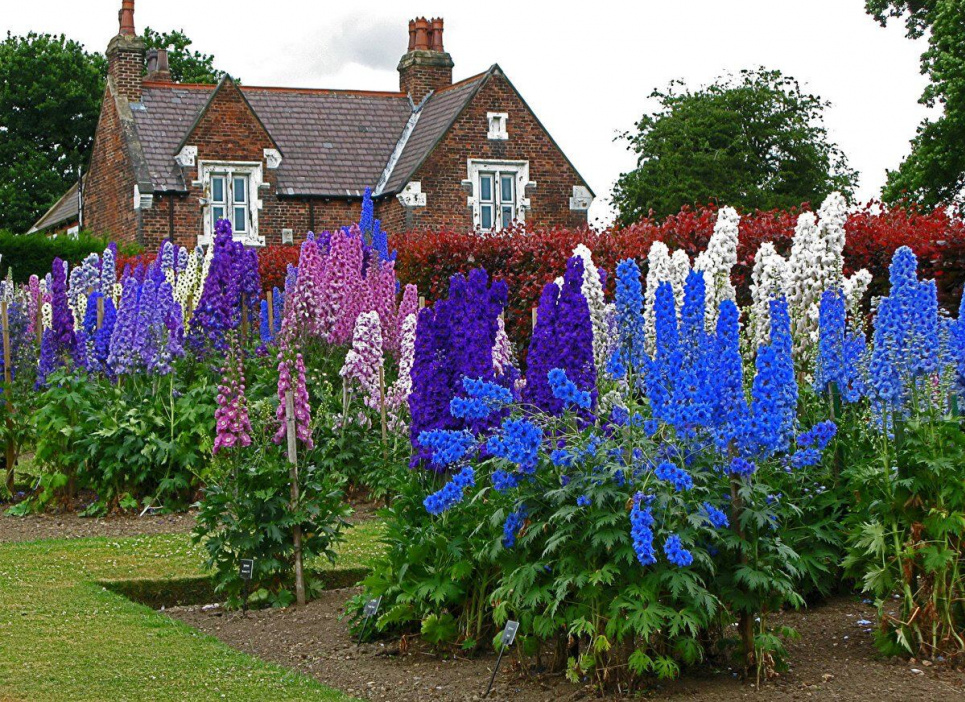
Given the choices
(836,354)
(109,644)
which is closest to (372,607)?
(109,644)

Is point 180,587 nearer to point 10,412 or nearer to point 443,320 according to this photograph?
point 443,320

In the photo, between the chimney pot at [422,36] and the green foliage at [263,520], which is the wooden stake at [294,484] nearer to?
the green foliage at [263,520]

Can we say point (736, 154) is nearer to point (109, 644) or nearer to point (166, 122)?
point (166, 122)

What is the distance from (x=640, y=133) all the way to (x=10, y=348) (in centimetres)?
3314

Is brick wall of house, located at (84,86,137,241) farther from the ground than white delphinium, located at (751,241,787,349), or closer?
farther from the ground

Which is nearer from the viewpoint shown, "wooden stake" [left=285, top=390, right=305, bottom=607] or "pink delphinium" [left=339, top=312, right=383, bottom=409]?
"wooden stake" [left=285, top=390, right=305, bottom=607]

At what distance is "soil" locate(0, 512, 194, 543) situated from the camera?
32.2ft

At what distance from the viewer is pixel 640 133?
4394 cm

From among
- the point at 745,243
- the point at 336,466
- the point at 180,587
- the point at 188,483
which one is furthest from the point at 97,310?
the point at 745,243

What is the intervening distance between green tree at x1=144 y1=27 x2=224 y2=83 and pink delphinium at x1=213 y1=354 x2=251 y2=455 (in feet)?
136

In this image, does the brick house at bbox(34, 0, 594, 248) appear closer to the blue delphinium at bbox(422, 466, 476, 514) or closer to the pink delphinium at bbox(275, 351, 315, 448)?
the pink delphinium at bbox(275, 351, 315, 448)

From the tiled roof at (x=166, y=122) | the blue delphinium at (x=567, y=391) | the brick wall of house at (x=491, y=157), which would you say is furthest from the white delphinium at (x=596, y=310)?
the tiled roof at (x=166, y=122)

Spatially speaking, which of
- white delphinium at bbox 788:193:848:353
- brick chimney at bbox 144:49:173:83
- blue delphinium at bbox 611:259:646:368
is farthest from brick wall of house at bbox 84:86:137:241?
blue delphinium at bbox 611:259:646:368

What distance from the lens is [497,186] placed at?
31.2 m
